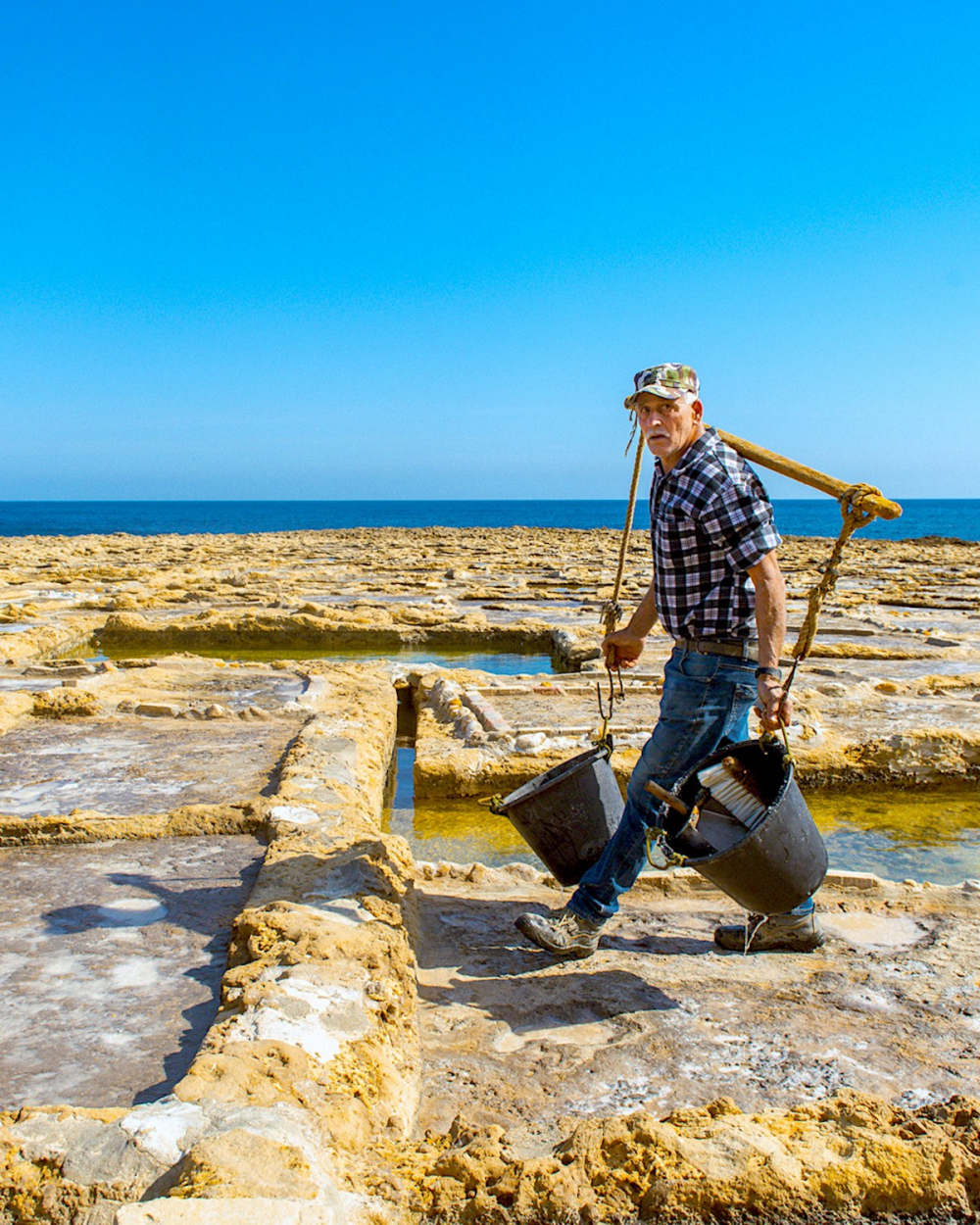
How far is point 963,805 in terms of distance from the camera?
237 inches

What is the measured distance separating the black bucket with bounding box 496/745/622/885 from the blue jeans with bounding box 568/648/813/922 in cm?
28

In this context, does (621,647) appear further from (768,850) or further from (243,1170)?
(243,1170)

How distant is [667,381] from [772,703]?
3.48 ft

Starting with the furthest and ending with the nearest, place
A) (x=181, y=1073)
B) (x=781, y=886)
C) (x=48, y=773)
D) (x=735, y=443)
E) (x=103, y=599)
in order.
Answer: (x=103, y=599), (x=48, y=773), (x=735, y=443), (x=781, y=886), (x=181, y=1073)

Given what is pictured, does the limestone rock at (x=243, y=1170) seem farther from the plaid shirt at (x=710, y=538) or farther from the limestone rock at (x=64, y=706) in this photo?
the limestone rock at (x=64, y=706)

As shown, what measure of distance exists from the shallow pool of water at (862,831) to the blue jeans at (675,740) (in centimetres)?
182

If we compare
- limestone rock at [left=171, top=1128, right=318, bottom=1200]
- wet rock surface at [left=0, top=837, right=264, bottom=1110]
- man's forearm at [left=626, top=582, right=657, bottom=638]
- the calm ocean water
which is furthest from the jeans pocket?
the calm ocean water

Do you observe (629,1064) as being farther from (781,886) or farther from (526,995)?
(781,886)

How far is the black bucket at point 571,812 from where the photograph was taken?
346 cm

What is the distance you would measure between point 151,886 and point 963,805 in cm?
488

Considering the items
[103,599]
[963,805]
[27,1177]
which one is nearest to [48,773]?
[27,1177]

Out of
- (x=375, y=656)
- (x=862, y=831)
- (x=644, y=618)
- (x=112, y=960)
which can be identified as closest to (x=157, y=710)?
→ (x=112, y=960)

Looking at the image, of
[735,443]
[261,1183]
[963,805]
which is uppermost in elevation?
[735,443]

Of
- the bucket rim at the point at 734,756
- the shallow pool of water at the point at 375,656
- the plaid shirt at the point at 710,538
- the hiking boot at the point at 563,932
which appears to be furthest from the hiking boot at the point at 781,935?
the shallow pool of water at the point at 375,656
